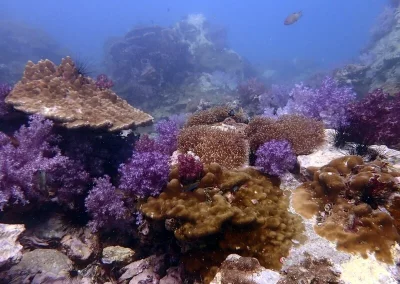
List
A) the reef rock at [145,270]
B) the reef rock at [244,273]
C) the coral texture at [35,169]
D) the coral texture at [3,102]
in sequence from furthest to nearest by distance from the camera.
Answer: the coral texture at [3,102] < the coral texture at [35,169] < the reef rock at [145,270] < the reef rock at [244,273]

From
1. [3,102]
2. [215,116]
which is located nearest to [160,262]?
[215,116]

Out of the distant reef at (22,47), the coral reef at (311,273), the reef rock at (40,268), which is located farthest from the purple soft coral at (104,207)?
the distant reef at (22,47)

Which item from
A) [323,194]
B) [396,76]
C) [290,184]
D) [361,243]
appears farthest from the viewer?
[396,76]

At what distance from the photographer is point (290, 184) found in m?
4.61

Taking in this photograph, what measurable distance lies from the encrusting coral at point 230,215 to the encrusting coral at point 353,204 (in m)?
0.40

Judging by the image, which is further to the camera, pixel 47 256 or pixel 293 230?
pixel 47 256

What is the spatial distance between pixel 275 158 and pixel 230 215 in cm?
160

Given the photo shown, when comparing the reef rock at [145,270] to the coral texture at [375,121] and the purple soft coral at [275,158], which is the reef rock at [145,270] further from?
the coral texture at [375,121]

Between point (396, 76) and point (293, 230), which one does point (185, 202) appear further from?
point (396, 76)

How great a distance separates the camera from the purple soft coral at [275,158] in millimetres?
4570

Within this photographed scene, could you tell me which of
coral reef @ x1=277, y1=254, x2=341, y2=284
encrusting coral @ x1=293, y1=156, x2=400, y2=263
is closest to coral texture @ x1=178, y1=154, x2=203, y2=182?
encrusting coral @ x1=293, y1=156, x2=400, y2=263

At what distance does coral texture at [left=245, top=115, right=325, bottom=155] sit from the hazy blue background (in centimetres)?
5907

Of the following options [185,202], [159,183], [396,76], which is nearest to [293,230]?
[185,202]

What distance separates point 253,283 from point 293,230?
115 centimetres
